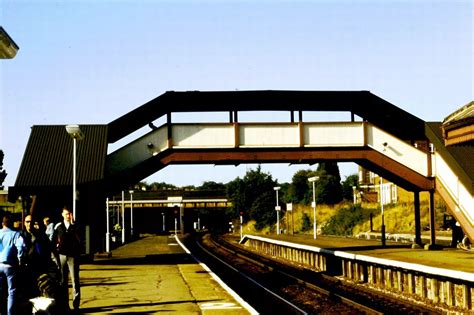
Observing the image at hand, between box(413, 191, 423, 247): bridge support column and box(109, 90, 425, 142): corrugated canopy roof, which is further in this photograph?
box(413, 191, 423, 247): bridge support column

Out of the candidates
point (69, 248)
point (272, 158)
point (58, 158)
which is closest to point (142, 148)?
point (58, 158)

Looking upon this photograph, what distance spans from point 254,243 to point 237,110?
26.9 meters

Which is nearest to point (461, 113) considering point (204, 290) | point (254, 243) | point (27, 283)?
point (204, 290)

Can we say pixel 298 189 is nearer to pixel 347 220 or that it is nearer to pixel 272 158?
pixel 347 220

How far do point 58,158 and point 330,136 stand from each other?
1133cm

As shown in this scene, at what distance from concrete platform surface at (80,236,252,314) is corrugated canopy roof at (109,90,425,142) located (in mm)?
6397

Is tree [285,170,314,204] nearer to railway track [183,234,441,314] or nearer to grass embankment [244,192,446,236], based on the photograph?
grass embankment [244,192,446,236]

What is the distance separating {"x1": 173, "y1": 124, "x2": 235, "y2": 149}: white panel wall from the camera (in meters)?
30.2

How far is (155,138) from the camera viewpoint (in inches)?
1192

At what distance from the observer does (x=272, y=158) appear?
30.3 metres

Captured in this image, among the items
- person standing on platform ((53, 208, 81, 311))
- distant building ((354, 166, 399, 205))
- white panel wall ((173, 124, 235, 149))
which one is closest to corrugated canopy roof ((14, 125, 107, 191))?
white panel wall ((173, 124, 235, 149))

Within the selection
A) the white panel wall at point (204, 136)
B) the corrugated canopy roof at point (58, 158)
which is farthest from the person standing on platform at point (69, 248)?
the white panel wall at point (204, 136)

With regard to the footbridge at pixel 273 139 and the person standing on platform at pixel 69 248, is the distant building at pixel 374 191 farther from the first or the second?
the person standing on platform at pixel 69 248

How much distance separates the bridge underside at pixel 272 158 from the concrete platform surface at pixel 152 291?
4.49 meters
